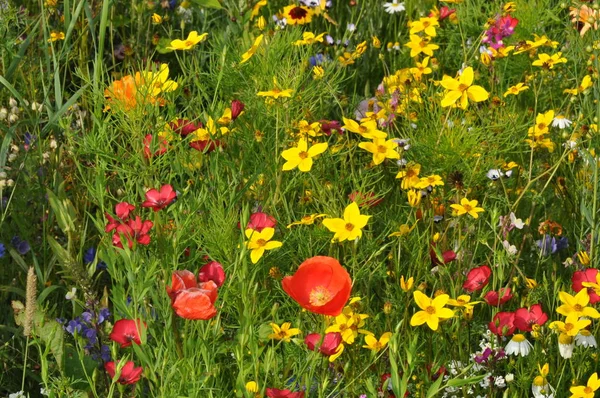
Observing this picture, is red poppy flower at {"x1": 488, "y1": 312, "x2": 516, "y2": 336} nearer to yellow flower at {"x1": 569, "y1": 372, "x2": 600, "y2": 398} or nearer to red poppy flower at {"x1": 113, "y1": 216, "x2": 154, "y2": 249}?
yellow flower at {"x1": 569, "y1": 372, "x2": 600, "y2": 398}

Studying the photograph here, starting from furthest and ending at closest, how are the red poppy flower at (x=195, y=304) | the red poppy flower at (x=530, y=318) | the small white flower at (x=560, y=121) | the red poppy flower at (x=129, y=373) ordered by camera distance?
the small white flower at (x=560, y=121) → the red poppy flower at (x=530, y=318) → the red poppy flower at (x=129, y=373) → the red poppy flower at (x=195, y=304)

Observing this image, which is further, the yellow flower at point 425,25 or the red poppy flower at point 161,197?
the yellow flower at point 425,25

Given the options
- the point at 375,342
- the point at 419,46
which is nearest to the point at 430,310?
the point at 375,342

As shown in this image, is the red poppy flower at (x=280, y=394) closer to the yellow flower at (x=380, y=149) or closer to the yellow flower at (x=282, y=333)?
the yellow flower at (x=282, y=333)

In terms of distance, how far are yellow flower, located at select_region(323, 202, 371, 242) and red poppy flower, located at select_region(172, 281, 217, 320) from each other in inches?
12.8

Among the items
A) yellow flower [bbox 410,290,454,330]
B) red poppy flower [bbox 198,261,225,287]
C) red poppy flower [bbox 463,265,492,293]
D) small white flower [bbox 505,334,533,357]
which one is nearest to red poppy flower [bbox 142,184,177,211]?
red poppy flower [bbox 198,261,225,287]

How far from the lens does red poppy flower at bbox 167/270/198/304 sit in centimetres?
150

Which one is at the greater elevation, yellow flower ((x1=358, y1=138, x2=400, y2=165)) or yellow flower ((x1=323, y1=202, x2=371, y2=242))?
yellow flower ((x1=323, y1=202, x2=371, y2=242))

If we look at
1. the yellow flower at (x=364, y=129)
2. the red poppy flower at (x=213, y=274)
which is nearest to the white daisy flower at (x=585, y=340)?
the yellow flower at (x=364, y=129)

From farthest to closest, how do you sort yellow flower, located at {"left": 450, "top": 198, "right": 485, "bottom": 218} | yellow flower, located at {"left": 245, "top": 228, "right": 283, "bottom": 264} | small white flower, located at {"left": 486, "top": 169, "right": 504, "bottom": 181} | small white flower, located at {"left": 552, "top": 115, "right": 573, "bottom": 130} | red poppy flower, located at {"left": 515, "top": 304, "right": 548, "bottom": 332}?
small white flower, located at {"left": 552, "top": 115, "right": 573, "bottom": 130} → small white flower, located at {"left": 486, "top": 169, "right": 504, "bottom": 181} → yellow flower, located at {"left": 450, "top": 198, "right": 485, "bottom": 218} → red poppy flower, located at {"left": 515, "top": 304, "right": 548, "bottom": 332} → yellow flower, located at {"left": 245, "top": 228, "right": 283, "bottom": 264}

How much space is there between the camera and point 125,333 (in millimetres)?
1620

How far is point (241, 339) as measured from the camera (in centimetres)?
147

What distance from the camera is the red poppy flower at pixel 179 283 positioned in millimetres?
1505

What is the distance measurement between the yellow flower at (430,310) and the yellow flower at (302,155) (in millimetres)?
355
